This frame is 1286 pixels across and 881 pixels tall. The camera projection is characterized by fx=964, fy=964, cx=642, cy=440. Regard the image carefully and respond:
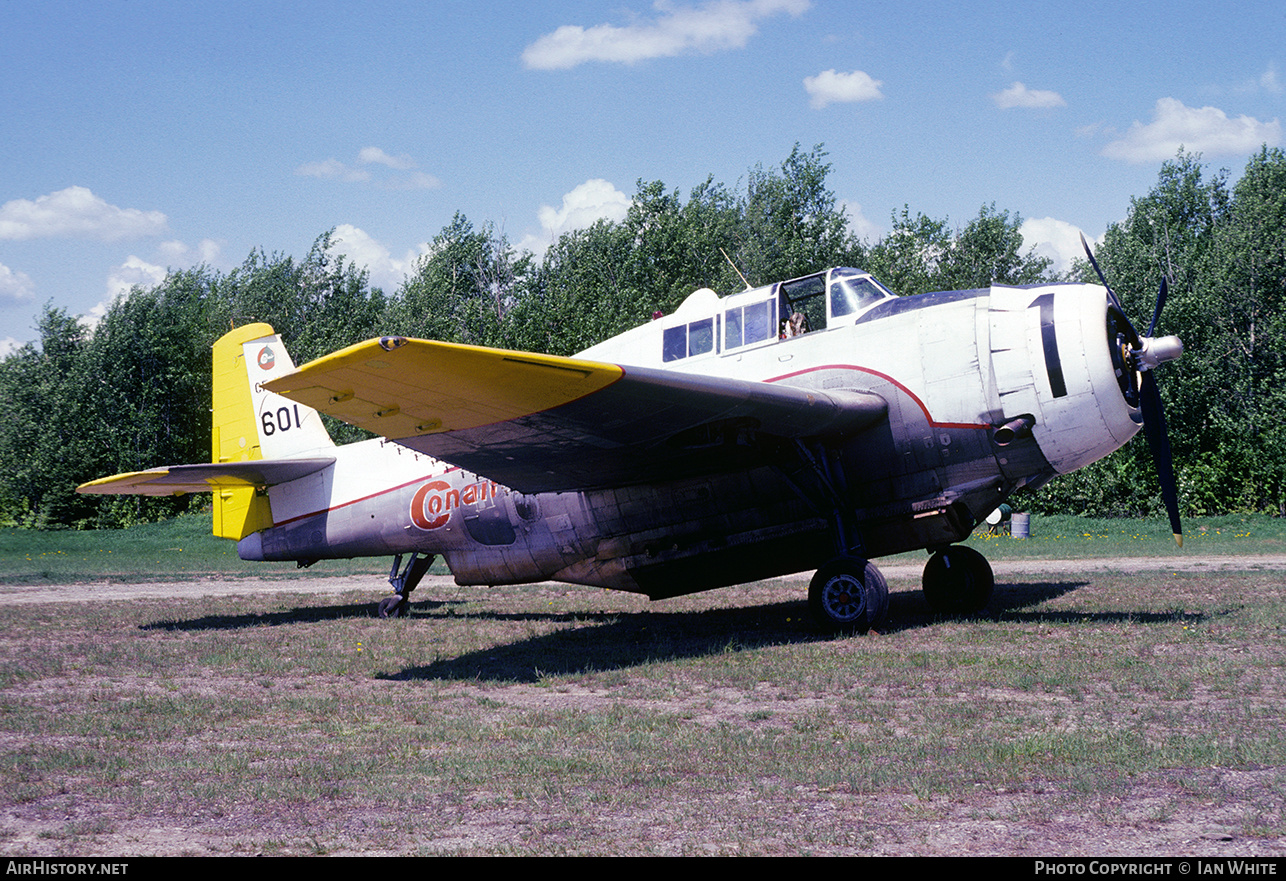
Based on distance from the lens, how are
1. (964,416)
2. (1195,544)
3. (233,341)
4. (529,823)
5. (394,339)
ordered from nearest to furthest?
(529,823), (394,339), (964,416), (233,341), (1195,544)

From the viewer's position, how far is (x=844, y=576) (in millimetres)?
10773

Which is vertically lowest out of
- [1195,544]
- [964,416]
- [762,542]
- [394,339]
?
[1195,544]

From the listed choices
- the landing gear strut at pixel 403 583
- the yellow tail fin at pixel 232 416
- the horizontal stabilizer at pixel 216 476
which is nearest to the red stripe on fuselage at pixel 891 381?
the landing gear strut at pixel 403 583

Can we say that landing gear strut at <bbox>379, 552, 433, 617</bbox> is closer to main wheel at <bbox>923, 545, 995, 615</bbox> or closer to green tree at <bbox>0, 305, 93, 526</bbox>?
main wheel at <bbox>923, 545, 995, 615</bbox>

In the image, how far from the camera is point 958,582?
41.3ft

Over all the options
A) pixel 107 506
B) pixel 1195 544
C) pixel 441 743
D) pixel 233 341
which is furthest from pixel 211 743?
pixel 107 506

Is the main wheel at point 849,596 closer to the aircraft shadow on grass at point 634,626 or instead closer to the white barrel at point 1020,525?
the aircraft shadow on grass at point 634,626

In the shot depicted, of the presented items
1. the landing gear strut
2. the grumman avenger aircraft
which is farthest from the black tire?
the grumman avenger aircraft

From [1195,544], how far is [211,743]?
23486 millimetres

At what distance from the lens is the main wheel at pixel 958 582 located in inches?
490

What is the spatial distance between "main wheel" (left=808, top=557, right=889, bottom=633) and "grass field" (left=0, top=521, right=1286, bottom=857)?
0.31 meters

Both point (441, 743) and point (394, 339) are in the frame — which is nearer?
point (441, 743)
